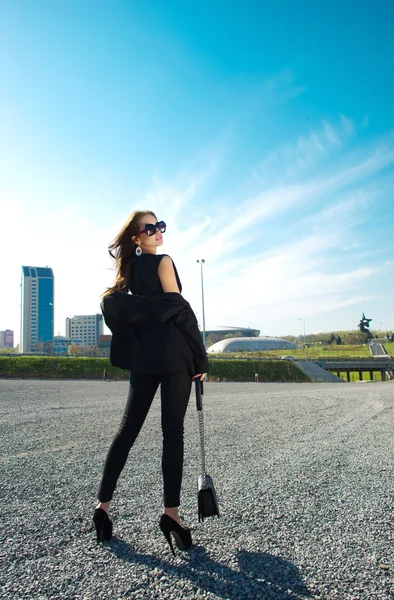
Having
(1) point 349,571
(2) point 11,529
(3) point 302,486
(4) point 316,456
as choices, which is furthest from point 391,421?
(2) point 11,529

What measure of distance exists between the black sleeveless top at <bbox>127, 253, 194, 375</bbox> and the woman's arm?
3 centimetres

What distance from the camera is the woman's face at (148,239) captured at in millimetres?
2539

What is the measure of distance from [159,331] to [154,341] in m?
0.07

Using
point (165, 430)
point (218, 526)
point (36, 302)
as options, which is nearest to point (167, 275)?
point (165, 430)

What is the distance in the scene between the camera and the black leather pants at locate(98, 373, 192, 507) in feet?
6.95

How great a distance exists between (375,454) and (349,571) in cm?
290

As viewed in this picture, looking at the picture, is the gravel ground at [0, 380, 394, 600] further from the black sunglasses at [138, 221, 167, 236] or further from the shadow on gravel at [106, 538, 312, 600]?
the black sunglasses at [138, 221, 167, 236]

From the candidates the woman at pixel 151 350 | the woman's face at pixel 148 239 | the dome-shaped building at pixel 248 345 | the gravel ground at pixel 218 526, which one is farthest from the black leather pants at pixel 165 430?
the dome-shaped building at pixel 248 345

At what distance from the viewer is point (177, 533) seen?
195 centimetres

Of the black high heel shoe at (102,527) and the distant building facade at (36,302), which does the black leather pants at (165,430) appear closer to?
the black high heel shoe at (102,527)

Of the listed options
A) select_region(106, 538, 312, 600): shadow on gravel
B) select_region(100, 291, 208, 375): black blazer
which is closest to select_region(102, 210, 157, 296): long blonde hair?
select_region(100, 291, 208, 375): black blazer

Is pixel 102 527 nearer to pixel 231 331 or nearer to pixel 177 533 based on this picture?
pixel 177 533

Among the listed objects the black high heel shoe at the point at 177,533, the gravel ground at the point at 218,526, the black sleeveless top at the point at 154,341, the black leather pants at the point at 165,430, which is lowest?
the gravel ground at the point at 218,526

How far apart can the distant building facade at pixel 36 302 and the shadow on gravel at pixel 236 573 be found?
132 meters
